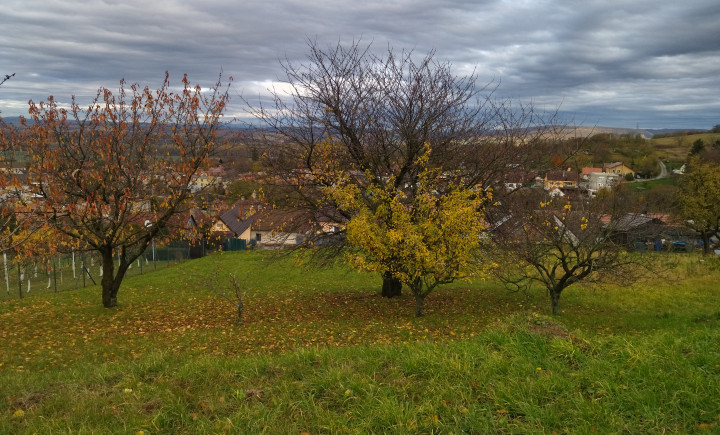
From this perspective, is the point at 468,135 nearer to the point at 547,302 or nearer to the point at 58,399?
the point at 547,302

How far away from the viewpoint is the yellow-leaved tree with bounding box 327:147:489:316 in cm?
1036

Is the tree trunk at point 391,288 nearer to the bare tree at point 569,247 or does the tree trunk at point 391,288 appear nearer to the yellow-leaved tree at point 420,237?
the yellow-leaved tree at point 420,237

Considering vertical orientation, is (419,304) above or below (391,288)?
above

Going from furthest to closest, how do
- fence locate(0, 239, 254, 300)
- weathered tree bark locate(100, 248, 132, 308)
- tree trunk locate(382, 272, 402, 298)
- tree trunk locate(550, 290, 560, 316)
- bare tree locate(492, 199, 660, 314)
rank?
fence locate(0, 239, 254, 300)
tree trunk locate(382, 272, 402, 298)
weathered tree bark locate(100, 248, 132, 308)
tree trunk locate(550, 290, 560, 316)
bare tree locate(492, 199, 660, 314)

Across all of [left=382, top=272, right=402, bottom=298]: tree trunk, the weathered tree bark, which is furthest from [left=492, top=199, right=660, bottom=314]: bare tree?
A: the weathered tree bark

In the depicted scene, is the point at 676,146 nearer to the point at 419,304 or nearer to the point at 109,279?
the point at 419,304

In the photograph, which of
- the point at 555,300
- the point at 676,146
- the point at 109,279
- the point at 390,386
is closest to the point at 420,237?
the point at 555,300

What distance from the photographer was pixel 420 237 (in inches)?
402

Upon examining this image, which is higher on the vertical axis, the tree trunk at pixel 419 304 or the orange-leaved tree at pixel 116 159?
the orange-leaved tree at pixel 116 159

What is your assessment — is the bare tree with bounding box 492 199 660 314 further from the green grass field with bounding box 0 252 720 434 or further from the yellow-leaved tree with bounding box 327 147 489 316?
the green grass field with bounding box 0 252 720 434

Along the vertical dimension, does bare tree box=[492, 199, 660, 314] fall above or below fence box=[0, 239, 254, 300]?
above

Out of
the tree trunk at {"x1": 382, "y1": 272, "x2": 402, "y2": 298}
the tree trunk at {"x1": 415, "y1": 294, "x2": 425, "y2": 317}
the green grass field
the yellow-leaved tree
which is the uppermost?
the yellow-leaved tree

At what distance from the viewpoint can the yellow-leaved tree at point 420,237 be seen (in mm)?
10359

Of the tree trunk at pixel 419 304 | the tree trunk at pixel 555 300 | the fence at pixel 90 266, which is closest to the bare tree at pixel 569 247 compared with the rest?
the tree trunk at pixel 555 300
